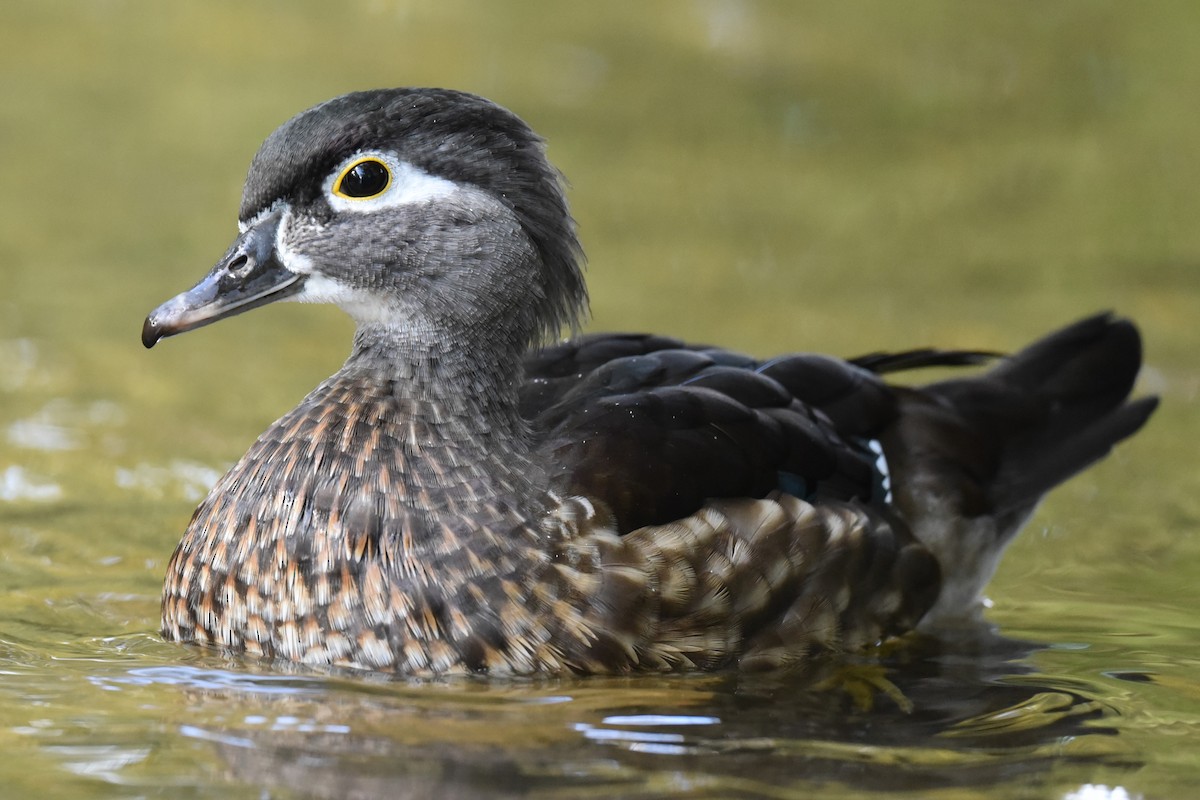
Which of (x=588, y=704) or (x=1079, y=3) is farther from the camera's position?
(x=1079, y=3)

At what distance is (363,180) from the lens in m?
4.32

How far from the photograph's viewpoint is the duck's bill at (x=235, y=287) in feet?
13.9

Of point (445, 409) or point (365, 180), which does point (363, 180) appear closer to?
point (365, 180)

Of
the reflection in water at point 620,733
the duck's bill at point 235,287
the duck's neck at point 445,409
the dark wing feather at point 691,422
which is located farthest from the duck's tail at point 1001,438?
the duck's bill at point 235,287

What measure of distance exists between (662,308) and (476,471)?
4.23 meters

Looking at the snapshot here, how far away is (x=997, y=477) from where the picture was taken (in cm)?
536

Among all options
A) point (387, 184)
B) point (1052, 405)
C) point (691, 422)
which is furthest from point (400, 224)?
point (1052, 405)

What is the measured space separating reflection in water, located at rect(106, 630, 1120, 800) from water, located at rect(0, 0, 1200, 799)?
12 millimetres

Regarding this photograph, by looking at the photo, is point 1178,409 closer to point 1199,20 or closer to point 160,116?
point 1199,20

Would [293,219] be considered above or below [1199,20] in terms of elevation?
below

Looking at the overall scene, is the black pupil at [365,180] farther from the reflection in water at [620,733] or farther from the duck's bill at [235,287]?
the reflection in water at [620,733]

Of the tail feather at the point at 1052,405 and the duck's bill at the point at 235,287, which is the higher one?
the duck's bill at the point at 235,287

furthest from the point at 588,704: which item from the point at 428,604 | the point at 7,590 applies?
the point at 7,590

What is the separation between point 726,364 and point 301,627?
1552 mm
